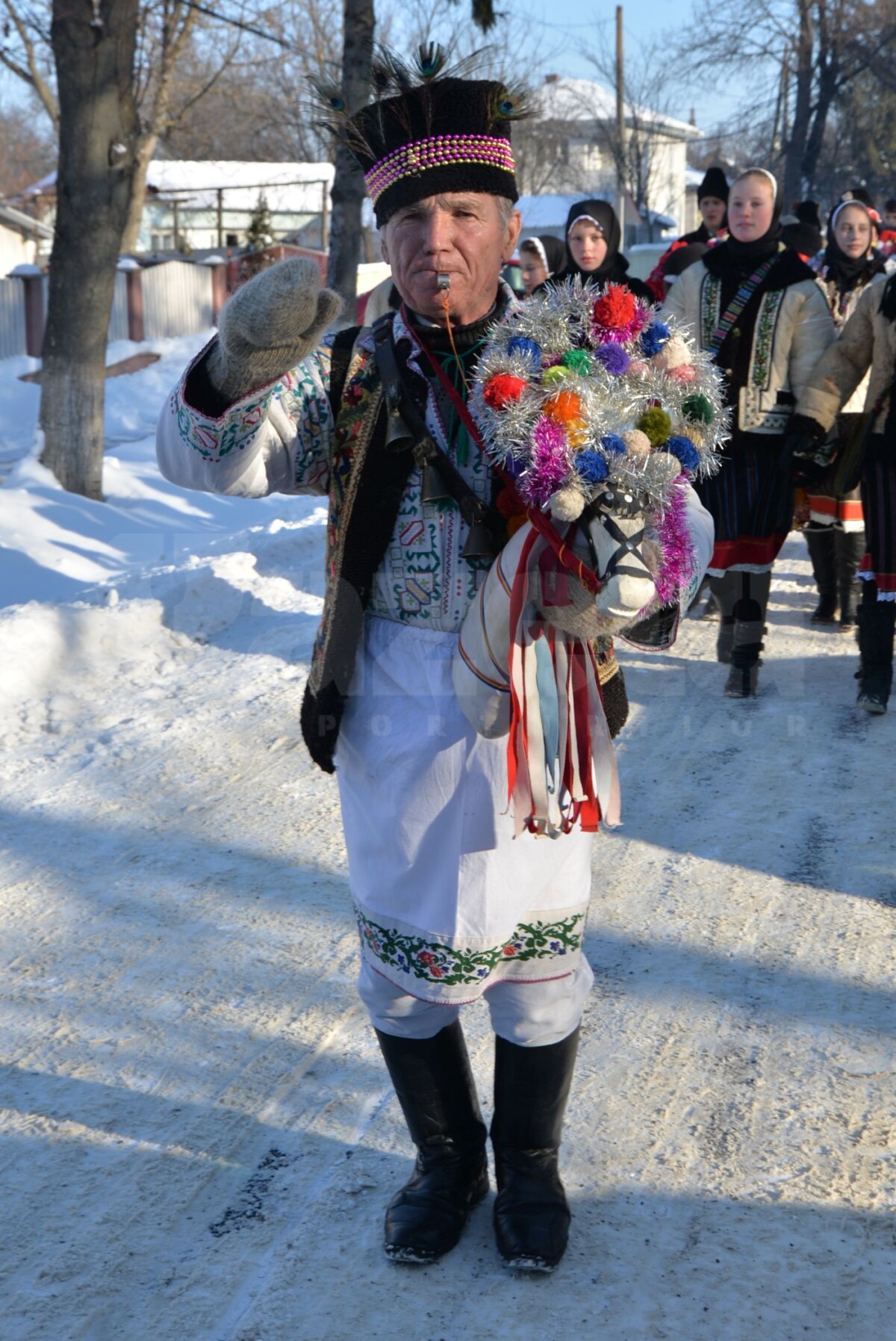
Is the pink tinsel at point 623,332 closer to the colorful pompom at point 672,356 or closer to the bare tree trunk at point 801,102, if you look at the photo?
the colorful pompom at point 672,356

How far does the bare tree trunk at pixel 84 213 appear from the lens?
9.52 m

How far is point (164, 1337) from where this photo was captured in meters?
2.22

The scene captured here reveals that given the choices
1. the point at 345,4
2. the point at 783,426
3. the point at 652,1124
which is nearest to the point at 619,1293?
the point at 652,1124

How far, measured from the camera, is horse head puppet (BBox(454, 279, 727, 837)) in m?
1.95

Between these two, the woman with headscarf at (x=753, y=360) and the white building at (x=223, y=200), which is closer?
the woman with headscarf at (x=753, y=360)

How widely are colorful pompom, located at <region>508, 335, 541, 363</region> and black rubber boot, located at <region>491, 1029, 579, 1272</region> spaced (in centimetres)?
122

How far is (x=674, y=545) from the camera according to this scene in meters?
2.04

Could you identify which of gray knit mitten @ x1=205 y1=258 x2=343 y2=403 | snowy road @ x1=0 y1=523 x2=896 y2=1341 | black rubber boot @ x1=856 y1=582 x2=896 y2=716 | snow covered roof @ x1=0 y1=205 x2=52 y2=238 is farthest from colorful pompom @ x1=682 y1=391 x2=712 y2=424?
snow covered roof @ x1=0 y1=205 x2=52 y2=238

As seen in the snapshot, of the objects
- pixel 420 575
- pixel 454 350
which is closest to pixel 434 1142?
pixel 420 575

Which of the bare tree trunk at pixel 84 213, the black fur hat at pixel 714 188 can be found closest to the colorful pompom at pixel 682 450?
the black fur hat at pixel 714 188

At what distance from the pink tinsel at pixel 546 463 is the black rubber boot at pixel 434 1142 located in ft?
3.50

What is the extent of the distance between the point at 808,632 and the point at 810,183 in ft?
81.9

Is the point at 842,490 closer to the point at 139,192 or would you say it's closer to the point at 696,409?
the point at 696,409

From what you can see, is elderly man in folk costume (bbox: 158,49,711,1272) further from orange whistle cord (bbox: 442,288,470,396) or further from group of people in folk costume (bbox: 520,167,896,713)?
group of people in folk costume (bbox: 520,167,896,713)
